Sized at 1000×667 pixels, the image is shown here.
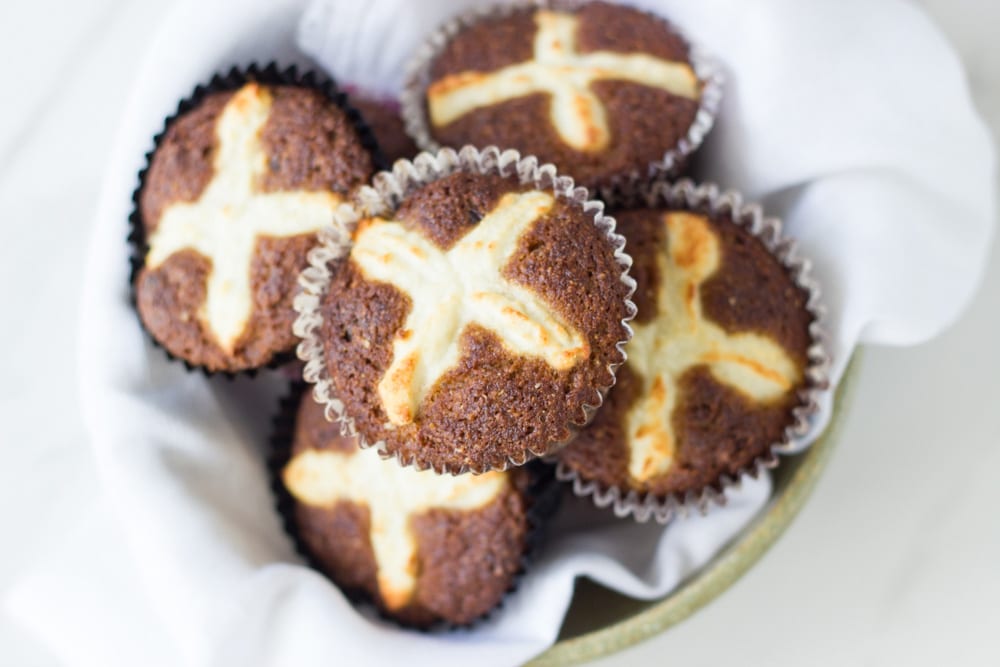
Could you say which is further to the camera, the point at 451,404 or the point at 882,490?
the point at 882,490

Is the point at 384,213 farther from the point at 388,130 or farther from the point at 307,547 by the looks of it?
the point at 307,547

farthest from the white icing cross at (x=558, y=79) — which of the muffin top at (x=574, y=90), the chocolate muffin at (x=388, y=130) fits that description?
the chocolate muffin at (x=388, y=130)

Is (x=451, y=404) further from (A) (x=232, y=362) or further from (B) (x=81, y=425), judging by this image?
(B) (x=81, y=425)

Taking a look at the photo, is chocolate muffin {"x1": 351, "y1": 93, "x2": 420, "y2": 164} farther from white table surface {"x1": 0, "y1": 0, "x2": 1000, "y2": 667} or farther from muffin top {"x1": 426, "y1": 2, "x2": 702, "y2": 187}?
white table surface {"x1": 0, "y1": 0, "x2": 1000, "y2": 667}

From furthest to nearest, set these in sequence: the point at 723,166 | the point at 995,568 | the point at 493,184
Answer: the point at 995,568
the point at 723,166
the point at 493,184

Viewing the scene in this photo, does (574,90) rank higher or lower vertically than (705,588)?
higher

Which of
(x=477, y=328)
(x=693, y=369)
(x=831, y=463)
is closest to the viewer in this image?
(x=477, y=328)

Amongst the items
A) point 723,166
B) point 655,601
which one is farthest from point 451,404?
point 723,166

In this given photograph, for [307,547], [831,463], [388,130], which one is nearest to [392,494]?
[307,547]
